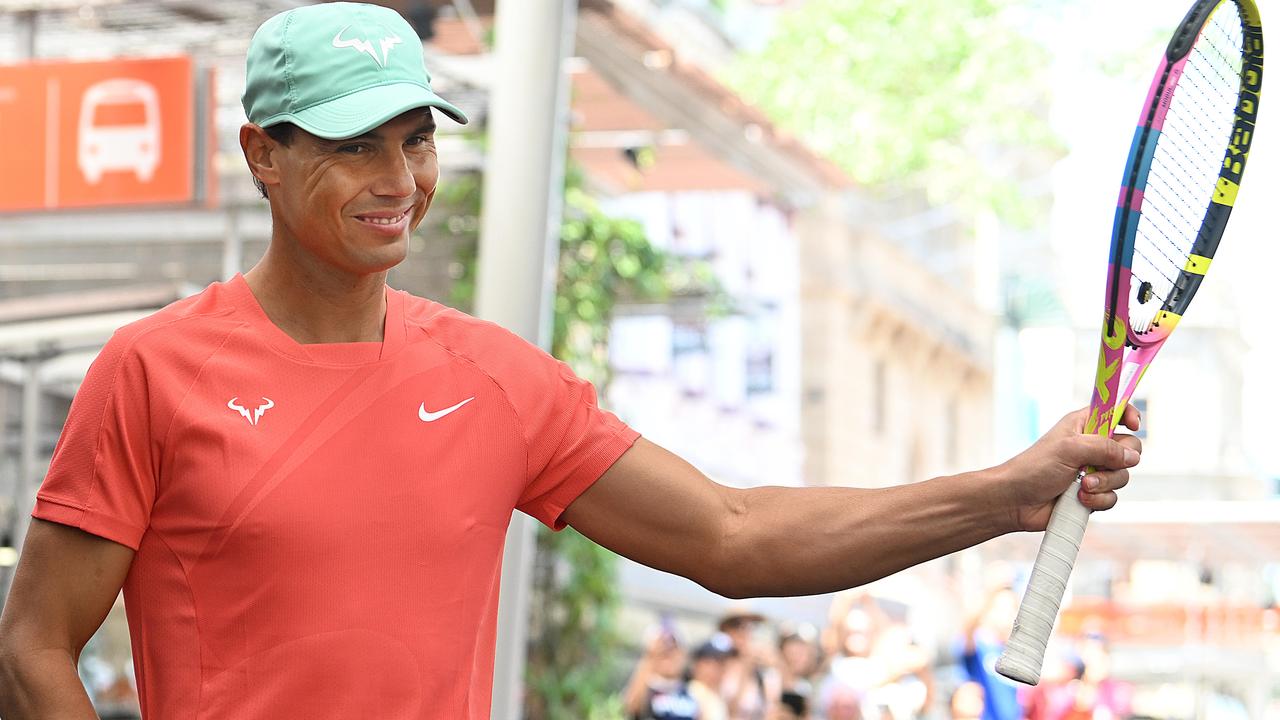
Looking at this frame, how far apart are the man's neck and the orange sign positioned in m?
4.99

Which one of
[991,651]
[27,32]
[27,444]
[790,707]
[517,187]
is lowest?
[790,707]

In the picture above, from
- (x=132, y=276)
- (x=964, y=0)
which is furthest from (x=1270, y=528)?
(x=132, y=276)

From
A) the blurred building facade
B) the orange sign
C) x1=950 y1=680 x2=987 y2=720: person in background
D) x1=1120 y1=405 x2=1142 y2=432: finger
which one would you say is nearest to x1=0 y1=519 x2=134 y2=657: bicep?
x1=1120 y1=405 x2=1142 y2=432: finger

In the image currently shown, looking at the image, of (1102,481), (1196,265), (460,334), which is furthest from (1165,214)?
(460,334)

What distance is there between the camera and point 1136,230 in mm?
2316

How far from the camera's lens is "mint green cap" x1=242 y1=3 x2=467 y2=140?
1.89 m

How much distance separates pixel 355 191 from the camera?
1.92m

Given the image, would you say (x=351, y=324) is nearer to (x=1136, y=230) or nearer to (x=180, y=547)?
(x=180, y=547)

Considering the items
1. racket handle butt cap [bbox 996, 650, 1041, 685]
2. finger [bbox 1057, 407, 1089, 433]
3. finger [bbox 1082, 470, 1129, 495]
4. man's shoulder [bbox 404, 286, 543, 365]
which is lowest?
racket handle butt cap [bbox 996, 650, 1041, 685]

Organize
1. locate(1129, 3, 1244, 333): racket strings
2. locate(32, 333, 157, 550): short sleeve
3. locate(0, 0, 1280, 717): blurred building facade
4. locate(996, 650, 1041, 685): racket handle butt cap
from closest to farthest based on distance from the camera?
locate(32, 333, 157, 550): short sleeve, locate(996, 650, 1041, 685): racket handle butt cap, locate(1129, 3, 1244, 333): racket strings, locate(0, 0, 1280, 717): blurred building facade

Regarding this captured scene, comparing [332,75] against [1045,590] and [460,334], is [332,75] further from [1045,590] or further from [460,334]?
[1045,590]

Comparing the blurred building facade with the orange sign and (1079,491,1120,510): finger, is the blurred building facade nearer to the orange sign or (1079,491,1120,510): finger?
the orange sign

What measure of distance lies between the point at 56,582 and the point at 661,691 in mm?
6861

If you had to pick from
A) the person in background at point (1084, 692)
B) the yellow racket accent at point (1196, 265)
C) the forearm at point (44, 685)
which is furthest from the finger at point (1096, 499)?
the person in background at point (1084, 692)
